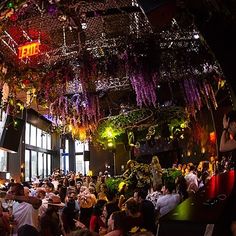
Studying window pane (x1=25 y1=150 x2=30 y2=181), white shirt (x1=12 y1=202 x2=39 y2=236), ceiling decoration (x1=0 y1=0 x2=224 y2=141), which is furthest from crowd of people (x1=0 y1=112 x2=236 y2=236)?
window pane (x1=25 y1=150 x2=30 y2=181)

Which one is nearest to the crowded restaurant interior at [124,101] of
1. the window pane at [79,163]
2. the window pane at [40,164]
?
the window pane at [40,164]

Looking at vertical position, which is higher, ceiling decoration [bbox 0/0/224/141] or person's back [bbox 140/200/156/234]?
ceiling decoration [bbox 0/0/224/141]

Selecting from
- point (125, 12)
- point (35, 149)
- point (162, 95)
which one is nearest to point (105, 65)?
point (125, 12)

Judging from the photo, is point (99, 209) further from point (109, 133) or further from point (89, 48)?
point (109, 133)

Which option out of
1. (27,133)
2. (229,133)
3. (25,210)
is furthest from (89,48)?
(27,133)

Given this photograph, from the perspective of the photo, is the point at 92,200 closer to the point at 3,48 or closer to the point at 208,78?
the point at 3,48

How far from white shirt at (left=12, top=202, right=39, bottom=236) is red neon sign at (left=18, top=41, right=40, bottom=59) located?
10.4ft

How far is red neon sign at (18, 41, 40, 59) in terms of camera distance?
7.12 meters

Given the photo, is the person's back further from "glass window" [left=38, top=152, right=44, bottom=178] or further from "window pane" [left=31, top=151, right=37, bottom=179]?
"glass window" [left=38, top=152, right=44, bottom=178]

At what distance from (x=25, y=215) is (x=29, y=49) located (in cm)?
343

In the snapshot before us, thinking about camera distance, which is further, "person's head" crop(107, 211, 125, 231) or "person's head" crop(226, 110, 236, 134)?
"person's head" crop(107, 211, 125, 231)

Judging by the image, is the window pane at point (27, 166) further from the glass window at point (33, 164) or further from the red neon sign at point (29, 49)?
the red neon sign at point (29, 49)

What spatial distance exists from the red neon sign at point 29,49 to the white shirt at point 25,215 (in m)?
3.17

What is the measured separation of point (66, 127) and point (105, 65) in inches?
230
